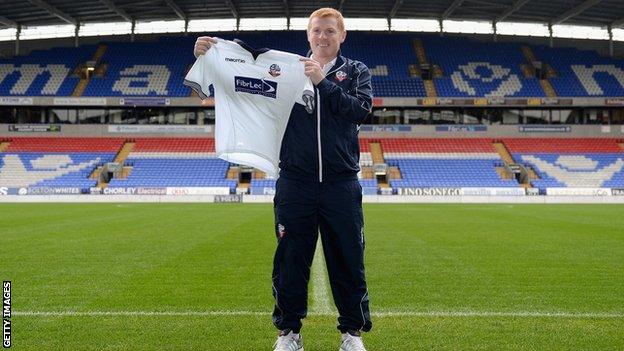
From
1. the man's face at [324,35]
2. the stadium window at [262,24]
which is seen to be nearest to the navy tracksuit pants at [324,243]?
the man's face at [324,35]

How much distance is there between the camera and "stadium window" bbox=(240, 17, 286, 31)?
146 feet

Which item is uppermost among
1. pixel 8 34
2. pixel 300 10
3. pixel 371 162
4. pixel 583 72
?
pixel 300 10

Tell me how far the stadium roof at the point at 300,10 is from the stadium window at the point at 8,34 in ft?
5.01

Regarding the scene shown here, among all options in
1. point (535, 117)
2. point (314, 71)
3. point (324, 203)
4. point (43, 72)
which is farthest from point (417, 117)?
point (314, 71)

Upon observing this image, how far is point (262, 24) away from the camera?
44906 millimetres

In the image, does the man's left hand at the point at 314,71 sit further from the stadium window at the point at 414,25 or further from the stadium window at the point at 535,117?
Answer: the stadium window at the point at 535,117

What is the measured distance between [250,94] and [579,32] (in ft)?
161

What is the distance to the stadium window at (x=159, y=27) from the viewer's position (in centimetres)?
4572

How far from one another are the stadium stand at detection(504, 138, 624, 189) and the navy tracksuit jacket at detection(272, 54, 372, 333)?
35.5 metres

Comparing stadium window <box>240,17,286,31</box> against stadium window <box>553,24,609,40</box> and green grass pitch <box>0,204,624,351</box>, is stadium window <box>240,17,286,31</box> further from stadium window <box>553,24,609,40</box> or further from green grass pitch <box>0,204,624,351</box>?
green grass pitch <box>0,204,624,351</box>

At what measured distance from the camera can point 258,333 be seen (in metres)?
4.32

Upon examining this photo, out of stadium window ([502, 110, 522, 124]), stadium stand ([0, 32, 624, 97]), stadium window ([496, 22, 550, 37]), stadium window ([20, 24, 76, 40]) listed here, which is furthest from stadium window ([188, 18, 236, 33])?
stadium window ([502, 110, 522, 124])

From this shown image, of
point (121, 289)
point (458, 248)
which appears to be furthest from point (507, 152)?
point (121, 289)

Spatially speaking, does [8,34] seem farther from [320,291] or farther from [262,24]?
[320,291]
